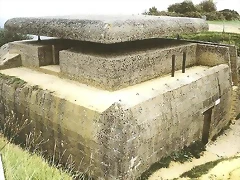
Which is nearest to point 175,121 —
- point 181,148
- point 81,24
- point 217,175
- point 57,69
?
point 181,148

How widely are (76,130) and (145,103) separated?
1729mm

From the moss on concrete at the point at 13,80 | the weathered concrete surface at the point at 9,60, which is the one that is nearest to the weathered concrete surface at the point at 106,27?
the weathered concrete surface at the point at 9,60

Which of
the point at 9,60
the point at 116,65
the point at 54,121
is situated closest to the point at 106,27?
the point at 116,65

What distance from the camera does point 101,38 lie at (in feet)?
22.6

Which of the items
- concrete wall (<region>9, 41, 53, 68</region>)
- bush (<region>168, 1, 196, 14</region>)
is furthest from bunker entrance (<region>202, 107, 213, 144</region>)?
bush (<region>168, 1, 196, 14</region>)

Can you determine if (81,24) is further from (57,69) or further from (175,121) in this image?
(175,121)

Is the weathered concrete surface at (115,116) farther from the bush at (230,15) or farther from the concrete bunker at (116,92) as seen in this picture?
the bush at (230,15)

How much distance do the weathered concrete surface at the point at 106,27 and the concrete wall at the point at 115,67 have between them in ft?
1.65

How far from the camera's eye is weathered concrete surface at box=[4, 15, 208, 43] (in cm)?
700

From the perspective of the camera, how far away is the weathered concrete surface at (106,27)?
7.00 m

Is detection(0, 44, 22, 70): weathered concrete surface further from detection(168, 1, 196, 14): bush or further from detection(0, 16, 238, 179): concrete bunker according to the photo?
detection(168, 1, 196, 14): bush

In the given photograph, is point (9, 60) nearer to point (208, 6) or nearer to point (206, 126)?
point (206, 126)

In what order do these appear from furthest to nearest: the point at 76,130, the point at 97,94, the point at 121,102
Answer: the point at 97,94 → the point at 76,130 → the point at 121,102

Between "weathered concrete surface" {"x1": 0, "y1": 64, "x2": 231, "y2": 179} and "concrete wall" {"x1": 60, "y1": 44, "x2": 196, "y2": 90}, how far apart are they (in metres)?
0.25
